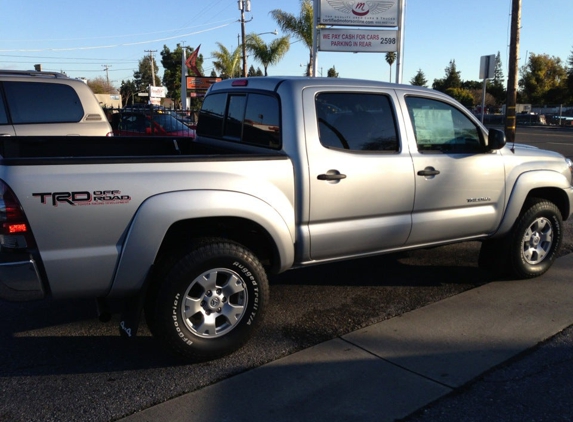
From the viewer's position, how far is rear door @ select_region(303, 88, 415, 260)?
4.09 metres

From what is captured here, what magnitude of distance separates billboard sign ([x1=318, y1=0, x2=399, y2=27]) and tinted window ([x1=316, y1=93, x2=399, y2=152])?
12.3 m

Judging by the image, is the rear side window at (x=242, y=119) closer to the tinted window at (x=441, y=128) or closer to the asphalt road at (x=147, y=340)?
the tinted window at (x=441, y=128)

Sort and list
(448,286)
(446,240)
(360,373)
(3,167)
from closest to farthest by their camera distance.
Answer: (3,167) → (360,373) → (446,240) → (448,286)

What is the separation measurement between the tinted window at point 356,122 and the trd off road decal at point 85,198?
1601mm

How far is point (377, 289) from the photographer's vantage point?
17.1 feet

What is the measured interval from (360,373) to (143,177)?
6.13ft

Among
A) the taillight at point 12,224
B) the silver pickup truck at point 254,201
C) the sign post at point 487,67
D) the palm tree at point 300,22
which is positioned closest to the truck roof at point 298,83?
the silver pickup truck at point 254,201

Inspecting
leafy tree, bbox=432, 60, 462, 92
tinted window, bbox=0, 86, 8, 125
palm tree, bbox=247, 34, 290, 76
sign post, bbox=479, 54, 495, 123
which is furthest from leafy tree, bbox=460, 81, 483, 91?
tinted window, bbox=0, 86, 8, 125

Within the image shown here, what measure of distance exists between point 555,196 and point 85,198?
15.2ft

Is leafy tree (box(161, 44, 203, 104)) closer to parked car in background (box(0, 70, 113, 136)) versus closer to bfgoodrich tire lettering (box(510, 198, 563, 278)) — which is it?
parked car in background (box(0, 70, 113, 136))

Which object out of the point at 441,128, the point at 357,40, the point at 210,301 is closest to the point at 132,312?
the point at 210,301

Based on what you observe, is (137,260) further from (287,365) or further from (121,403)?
(287,365)

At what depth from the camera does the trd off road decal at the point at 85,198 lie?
3.11 metres

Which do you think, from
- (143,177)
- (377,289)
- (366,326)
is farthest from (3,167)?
(377,289)
